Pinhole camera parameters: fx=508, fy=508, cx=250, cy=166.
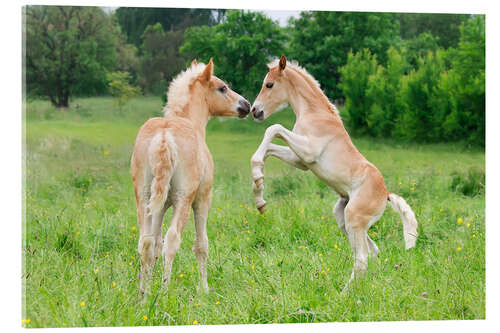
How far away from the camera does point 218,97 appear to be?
4.48 m

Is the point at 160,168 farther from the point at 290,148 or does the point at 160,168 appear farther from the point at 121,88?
the point at 121,88

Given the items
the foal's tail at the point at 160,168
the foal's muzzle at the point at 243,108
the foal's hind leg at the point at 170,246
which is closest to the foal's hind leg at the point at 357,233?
the foal's muzzle at the point at 243,108

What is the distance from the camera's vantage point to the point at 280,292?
3797mm

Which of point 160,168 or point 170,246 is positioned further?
point 170,246

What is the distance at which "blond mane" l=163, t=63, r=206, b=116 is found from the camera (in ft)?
13.9

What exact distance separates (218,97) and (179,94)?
0.38 meters

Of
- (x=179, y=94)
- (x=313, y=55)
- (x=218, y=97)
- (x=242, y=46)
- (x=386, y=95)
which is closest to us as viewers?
(x=179, y=94)

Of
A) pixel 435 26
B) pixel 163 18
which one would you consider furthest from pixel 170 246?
pixel 435 26

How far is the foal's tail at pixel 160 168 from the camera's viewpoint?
353cm

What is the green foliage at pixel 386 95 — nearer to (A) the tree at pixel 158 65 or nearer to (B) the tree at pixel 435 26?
(B) the tree at pixel 435 26

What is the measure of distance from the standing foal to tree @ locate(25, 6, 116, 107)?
4.83 feet

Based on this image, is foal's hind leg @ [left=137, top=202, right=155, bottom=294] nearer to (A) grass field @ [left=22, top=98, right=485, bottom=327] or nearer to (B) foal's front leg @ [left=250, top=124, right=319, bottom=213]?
(A) grass field @ [left=22, top=98, right=485, bottom=327]

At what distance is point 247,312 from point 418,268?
1583 mm

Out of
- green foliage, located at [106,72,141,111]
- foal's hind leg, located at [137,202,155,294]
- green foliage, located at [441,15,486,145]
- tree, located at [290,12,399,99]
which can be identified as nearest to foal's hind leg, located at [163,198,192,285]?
foal's hind leg, located at [137,202,155,294]
